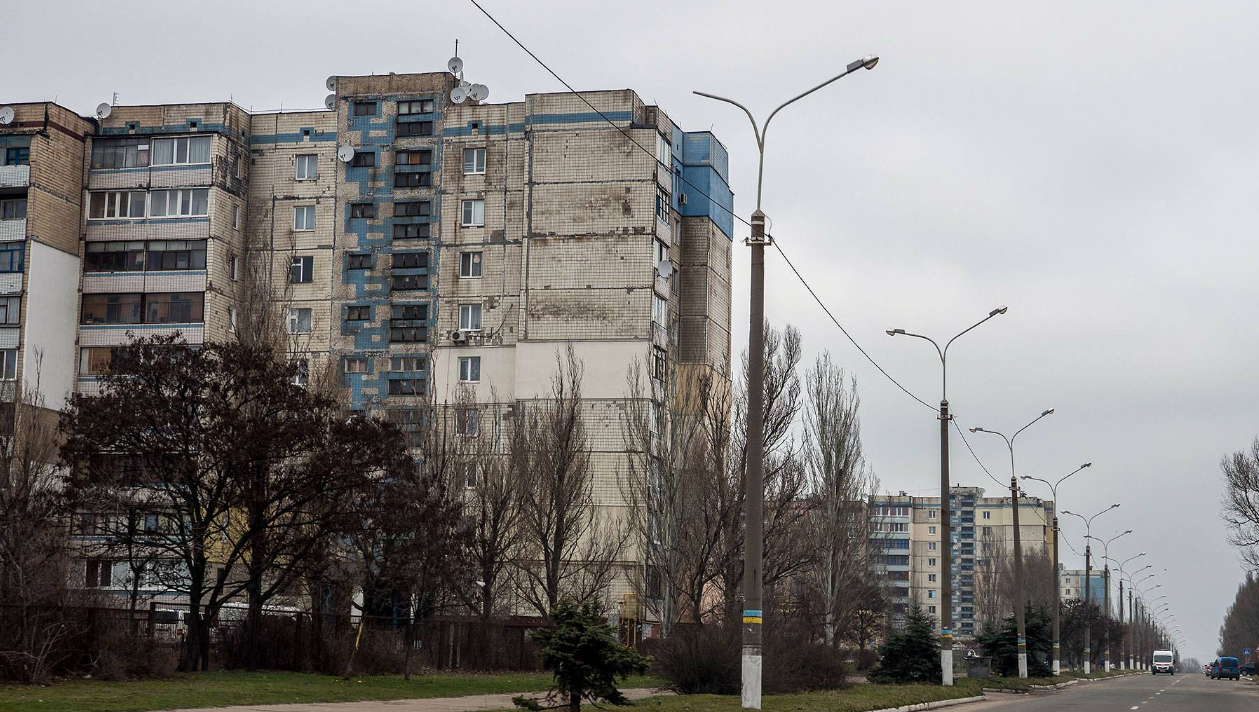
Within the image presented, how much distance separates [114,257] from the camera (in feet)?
227

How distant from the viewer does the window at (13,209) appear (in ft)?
220

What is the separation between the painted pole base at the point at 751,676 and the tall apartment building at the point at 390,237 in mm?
43392

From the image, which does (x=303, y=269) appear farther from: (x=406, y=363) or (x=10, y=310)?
(x=10, y=310)

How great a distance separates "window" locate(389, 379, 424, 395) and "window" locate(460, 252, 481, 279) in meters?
6.11

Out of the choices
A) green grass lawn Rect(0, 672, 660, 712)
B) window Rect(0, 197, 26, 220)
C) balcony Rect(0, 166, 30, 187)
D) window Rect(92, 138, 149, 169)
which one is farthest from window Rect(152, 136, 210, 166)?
green grass lawn Rect(0, 672, 660, 712)


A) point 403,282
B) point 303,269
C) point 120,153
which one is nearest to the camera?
point 120,153

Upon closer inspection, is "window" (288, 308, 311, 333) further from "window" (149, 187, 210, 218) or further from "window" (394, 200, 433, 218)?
"window" (149, 187, 210, 218)

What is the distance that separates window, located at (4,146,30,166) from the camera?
2616 inches

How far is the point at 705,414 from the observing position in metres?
48.7

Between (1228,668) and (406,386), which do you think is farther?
(1228,668)

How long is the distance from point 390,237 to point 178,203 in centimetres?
1090

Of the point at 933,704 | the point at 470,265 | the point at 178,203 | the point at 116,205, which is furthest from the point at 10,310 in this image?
the point at 933,704

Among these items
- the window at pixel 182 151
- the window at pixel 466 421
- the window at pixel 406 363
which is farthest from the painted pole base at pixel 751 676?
the window at pixel 182 151

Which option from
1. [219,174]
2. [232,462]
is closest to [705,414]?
[232,462]
